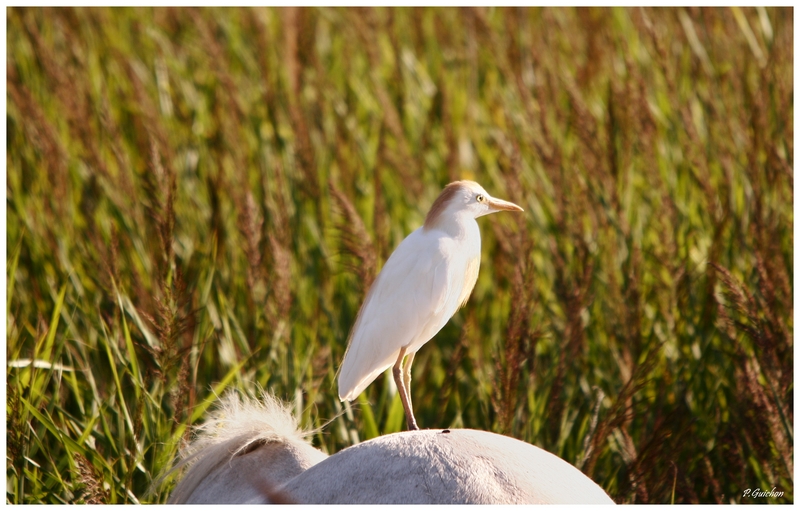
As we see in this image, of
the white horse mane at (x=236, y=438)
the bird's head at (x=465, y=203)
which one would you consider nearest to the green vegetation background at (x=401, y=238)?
the white horse mane at (x=236, y=438)

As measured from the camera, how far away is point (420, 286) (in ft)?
5.53

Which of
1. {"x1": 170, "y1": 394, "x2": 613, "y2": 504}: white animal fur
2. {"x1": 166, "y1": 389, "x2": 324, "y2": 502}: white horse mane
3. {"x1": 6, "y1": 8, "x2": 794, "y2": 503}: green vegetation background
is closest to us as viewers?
{"x1": 170, "y1": 394, "x2": 613, "y2": 504}: white animal fur

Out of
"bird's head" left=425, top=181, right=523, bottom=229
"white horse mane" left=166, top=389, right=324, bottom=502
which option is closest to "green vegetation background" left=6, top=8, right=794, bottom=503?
Result: "white horse mane" left=166, top=389, right=324, bottom=502

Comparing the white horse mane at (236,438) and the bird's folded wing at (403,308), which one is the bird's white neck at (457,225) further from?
Answer: the white horse mane at (236,438)

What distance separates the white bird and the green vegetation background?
169mm

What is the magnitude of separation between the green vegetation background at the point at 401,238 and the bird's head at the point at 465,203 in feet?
0.67

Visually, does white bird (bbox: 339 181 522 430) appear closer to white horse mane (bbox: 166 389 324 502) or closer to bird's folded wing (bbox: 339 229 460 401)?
bird's folded wing (bbox: 339 229 460 401)

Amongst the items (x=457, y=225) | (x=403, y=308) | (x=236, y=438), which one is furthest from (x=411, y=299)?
(x=236, y=438)

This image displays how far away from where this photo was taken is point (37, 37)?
9.06 feet

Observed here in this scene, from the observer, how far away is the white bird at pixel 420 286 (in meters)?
1.68

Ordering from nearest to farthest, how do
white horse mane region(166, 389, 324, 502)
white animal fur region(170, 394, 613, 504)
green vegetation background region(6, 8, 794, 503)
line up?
white animal fur region(170, 394, 613, 504) → white horse mane region(166, 389, 324, 502) → green vegetation background region(6, 8, 794, 503)

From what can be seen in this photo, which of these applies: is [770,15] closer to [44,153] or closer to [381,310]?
[381,310]

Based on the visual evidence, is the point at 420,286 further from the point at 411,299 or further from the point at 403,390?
the point at 403,390

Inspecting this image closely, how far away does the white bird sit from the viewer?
5.53 ft
